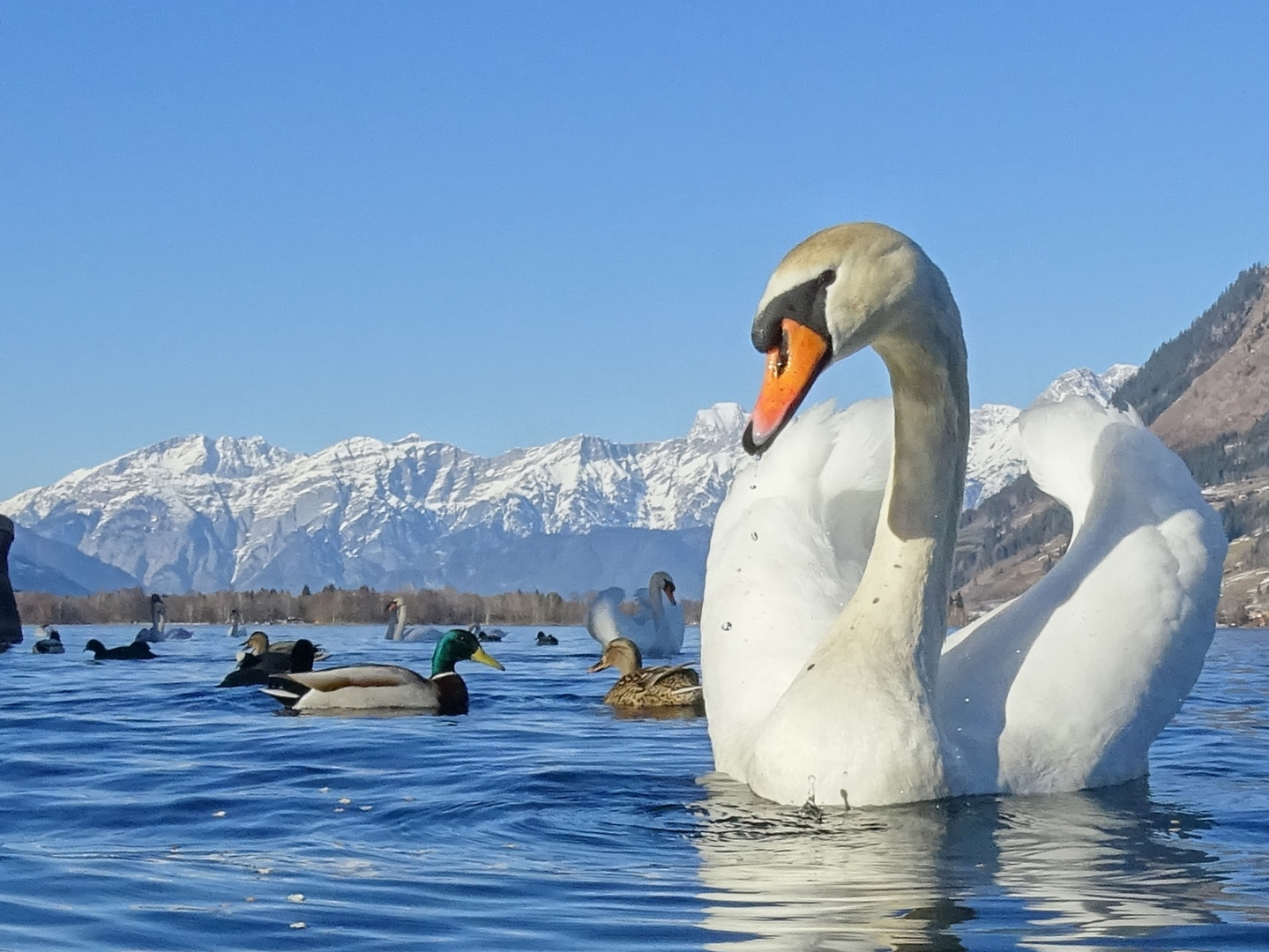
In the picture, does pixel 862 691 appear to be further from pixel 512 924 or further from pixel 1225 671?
pixel 1225 671

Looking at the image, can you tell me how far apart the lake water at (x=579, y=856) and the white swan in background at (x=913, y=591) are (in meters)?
0.22

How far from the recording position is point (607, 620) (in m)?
27.0

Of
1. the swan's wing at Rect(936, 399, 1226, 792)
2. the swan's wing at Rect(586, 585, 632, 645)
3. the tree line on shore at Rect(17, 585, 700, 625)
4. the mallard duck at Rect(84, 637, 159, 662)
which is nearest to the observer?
the swan's wing at Rect(936, 399, 1226, 792)

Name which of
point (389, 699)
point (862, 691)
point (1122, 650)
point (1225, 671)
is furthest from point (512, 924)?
point (1225, 671)

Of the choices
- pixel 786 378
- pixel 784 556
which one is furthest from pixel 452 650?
pixel 786 378

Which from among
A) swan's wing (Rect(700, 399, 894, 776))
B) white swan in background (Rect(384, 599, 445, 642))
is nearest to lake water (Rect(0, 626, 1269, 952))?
swan's wing (Rect(700, 399, 894, 776))

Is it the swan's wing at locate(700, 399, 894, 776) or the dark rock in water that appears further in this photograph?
the dark rock in water

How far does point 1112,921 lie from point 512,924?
1.76 meters

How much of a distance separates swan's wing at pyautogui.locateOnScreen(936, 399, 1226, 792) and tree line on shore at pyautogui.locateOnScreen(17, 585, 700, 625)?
54.5m

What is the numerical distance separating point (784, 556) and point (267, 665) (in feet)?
36.2

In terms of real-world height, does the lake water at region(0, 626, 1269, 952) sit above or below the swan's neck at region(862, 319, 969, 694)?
below

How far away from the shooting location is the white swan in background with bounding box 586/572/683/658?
87.2ft

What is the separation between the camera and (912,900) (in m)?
5.64

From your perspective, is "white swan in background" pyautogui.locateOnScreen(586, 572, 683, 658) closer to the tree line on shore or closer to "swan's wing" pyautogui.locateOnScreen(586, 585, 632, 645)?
"swan's wing" pyautogui.locateOnScreen(586, 585, 632, 645)
